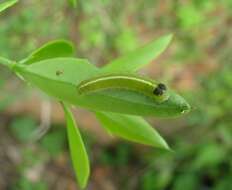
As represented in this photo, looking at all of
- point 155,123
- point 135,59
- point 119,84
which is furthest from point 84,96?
point 155,123

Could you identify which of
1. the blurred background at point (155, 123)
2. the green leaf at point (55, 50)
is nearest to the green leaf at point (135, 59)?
the green leaf at point (55, 50)

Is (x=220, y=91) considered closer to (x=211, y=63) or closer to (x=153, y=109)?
(x=211, y=63)

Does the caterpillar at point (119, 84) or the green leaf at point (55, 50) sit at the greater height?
the green leaf at point (55, 50)

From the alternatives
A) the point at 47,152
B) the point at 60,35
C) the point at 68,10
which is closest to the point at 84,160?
the point at 68,10

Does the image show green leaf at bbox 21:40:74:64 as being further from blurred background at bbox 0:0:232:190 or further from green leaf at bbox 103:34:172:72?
blurred background at bbox 0:0:232:190

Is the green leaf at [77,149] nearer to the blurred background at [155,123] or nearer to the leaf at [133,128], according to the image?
the leaf at [133,128]
